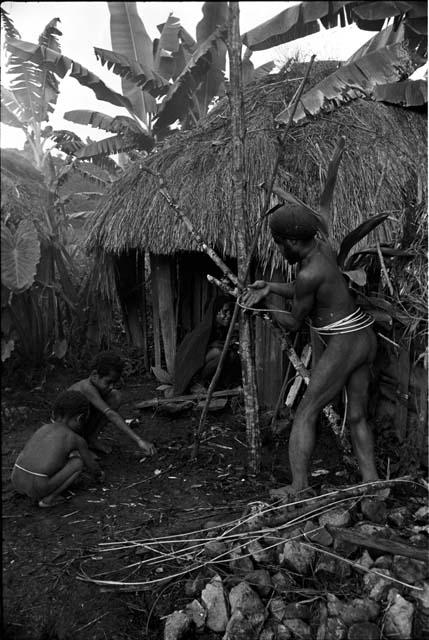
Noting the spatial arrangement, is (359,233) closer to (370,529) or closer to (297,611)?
(370,529)

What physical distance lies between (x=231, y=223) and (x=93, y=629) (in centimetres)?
380

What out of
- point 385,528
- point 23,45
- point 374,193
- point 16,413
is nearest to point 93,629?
point 385,528

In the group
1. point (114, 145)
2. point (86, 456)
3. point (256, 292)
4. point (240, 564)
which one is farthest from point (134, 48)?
point (240, 564)

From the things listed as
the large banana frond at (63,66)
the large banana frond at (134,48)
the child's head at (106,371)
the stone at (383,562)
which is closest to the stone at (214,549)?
the stone at (383,562)

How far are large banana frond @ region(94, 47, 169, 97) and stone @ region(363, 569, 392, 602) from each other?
311 inches

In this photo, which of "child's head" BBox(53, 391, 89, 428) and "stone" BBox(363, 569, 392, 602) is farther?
"child's head" BBox(53, 391, 89, 428)

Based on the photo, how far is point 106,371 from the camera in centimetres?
406

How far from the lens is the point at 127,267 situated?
756 cm

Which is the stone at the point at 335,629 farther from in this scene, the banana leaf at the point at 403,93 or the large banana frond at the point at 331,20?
the banana leaf at the point at 403,93

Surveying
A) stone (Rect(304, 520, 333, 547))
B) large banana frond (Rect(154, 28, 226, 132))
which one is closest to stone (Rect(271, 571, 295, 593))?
stone (Rect(304, 520, 333, 547))

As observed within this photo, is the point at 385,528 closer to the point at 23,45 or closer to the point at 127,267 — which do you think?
the point at 127,267

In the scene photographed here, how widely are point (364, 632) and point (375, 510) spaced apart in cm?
76

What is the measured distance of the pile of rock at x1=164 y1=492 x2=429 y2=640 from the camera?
2.25m

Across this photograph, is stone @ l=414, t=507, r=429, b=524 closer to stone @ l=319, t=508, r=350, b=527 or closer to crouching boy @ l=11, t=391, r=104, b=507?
stone @ l=319, t=508, r=350, b=527
